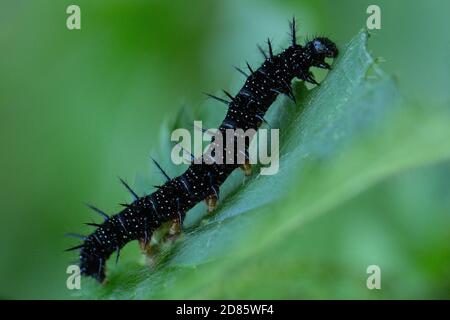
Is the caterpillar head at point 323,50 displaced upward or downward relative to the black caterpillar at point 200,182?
upward

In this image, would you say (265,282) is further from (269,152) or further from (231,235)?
(269,152)

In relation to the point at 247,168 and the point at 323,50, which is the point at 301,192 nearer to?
the point at 247,168

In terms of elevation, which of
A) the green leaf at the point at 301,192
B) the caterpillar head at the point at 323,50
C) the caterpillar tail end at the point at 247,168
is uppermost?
the caterpillar head at the point at 323,50

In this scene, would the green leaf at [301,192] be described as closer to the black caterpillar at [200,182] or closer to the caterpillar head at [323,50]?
the black caterpillar at [200,182]

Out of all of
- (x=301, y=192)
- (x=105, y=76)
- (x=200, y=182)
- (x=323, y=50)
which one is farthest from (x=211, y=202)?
(x=105, y=76)

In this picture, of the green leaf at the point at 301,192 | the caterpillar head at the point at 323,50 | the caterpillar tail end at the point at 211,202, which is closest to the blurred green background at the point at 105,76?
the caterpillar head at the point at 323,50

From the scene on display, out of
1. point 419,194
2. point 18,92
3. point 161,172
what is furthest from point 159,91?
point 419,194

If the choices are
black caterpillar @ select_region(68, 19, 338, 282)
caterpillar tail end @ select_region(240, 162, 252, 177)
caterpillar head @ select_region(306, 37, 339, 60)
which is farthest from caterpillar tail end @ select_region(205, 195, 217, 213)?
caterpillar head @ select_region(306, 37, 339, 60)
